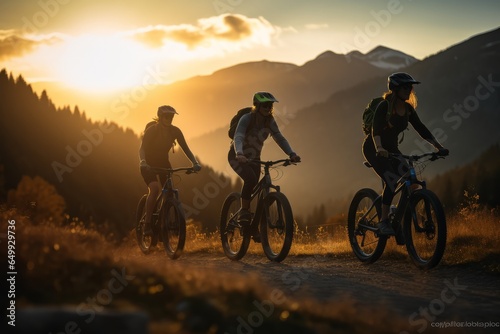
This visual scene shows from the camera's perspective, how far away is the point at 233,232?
1183 cm

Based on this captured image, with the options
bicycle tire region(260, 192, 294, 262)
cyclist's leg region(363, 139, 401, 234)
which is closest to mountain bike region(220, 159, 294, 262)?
bicycle tire region(260, 192, 294, 262)

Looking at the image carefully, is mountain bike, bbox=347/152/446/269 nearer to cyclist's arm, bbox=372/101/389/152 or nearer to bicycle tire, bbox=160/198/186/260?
cyclist's arm, bbox=372/101/389/152

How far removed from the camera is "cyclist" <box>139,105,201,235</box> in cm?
1256

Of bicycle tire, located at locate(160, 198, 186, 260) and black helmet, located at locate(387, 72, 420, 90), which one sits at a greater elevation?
black helmet, located at locate(387, 72, 420, 90)

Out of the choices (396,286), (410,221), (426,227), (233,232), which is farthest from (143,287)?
(233,232)

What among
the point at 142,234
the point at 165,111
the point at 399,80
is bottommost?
the point at 142,234

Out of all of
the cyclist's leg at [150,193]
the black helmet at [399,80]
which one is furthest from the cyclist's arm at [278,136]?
the cyclist's leg at [150,193]

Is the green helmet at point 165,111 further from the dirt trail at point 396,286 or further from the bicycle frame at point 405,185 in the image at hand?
the bicycle frame at point 405,185

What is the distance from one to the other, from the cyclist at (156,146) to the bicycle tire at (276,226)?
8.13 ft

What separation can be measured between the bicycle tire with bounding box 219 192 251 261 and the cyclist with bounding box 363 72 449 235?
2.71 m

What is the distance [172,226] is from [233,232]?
1.33m

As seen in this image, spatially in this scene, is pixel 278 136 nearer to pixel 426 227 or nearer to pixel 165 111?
pixel 165 111

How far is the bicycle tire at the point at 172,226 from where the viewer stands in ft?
38.3

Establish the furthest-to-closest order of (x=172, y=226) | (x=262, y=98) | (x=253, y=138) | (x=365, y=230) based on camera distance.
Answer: (x=172, y=226), (x=253, y=138), (x=365, y=230), (x=262, y=98)
